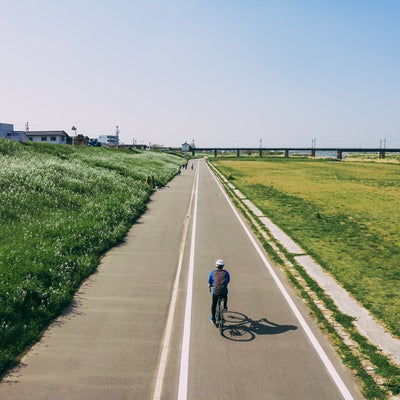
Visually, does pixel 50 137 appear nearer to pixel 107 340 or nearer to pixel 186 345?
pixel 107 340

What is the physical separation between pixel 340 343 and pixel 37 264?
10026 millimetres

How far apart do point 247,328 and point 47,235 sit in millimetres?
10677

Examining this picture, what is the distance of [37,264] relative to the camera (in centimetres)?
1317

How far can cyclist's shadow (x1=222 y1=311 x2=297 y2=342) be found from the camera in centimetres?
998

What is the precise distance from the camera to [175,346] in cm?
942

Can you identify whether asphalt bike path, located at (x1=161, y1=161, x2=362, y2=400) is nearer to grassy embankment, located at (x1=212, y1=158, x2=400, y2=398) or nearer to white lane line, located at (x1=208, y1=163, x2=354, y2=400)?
white lane line, located at (x1=208, y1=163, x2=354, y2=400)

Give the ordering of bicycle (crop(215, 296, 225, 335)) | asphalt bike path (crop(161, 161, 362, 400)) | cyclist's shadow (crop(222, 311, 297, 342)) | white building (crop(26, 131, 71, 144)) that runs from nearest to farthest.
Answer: asphalt bike path (crop(161, 161, 362, 400)), cyclist's shadow (crop(222, 311, 297, 342)), bicycle (crop(215, 296, 225, 335)), white building (crop(26, 131, 71, 144))

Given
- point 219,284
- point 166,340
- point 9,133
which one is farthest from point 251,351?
point 9,133

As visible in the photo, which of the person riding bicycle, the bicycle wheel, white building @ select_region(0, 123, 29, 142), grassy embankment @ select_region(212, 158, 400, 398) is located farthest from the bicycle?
white building @ select_region(0, 123, 29, 142)

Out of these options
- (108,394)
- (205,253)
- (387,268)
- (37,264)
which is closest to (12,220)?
(37,264)

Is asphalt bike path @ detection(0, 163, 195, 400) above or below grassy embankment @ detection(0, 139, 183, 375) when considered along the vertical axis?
below

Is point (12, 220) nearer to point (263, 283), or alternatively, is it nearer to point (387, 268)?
point (263, 283)

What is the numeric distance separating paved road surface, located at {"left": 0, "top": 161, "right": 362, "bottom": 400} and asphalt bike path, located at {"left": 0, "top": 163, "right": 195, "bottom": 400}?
0.02 m

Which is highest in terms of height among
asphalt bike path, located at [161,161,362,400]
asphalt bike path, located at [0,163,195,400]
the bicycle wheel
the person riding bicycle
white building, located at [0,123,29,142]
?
white building, located at [0,123,29,142]
